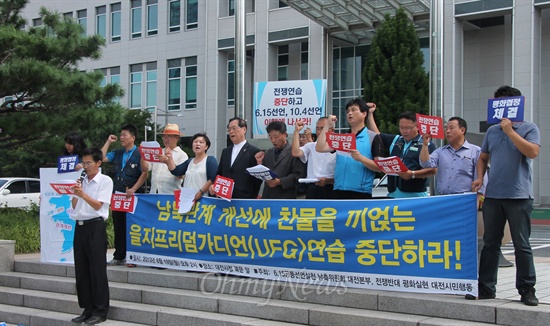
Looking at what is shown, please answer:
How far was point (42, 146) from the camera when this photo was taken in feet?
47.6

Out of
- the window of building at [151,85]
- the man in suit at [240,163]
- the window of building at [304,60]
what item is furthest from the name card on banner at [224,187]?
the window of building at [151,85]

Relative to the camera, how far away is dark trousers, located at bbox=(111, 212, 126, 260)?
9203mm

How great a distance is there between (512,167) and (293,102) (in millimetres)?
6235

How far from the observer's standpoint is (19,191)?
66.5ft

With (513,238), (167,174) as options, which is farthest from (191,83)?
(513,238)

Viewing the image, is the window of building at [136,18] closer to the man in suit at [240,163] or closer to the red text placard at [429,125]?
the man in suit at [240,163]

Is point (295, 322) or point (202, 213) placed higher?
point (202, 213)

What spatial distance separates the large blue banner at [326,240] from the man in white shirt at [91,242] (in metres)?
1.26

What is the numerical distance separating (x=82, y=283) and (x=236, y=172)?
222 cm

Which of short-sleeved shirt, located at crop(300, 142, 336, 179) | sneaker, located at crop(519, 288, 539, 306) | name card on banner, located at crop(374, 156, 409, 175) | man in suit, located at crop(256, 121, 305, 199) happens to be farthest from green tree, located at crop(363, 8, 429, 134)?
A: sneaker, located at crop(519, 288, 539, 306)

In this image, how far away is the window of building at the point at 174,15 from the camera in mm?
38469

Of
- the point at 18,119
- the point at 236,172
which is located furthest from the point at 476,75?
the point at 236,172

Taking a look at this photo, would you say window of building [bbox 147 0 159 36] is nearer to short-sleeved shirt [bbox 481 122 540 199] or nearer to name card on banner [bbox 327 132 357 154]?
name card on banner [bbox 327 132 357 154]

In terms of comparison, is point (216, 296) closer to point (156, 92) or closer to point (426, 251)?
point (426, 251)
